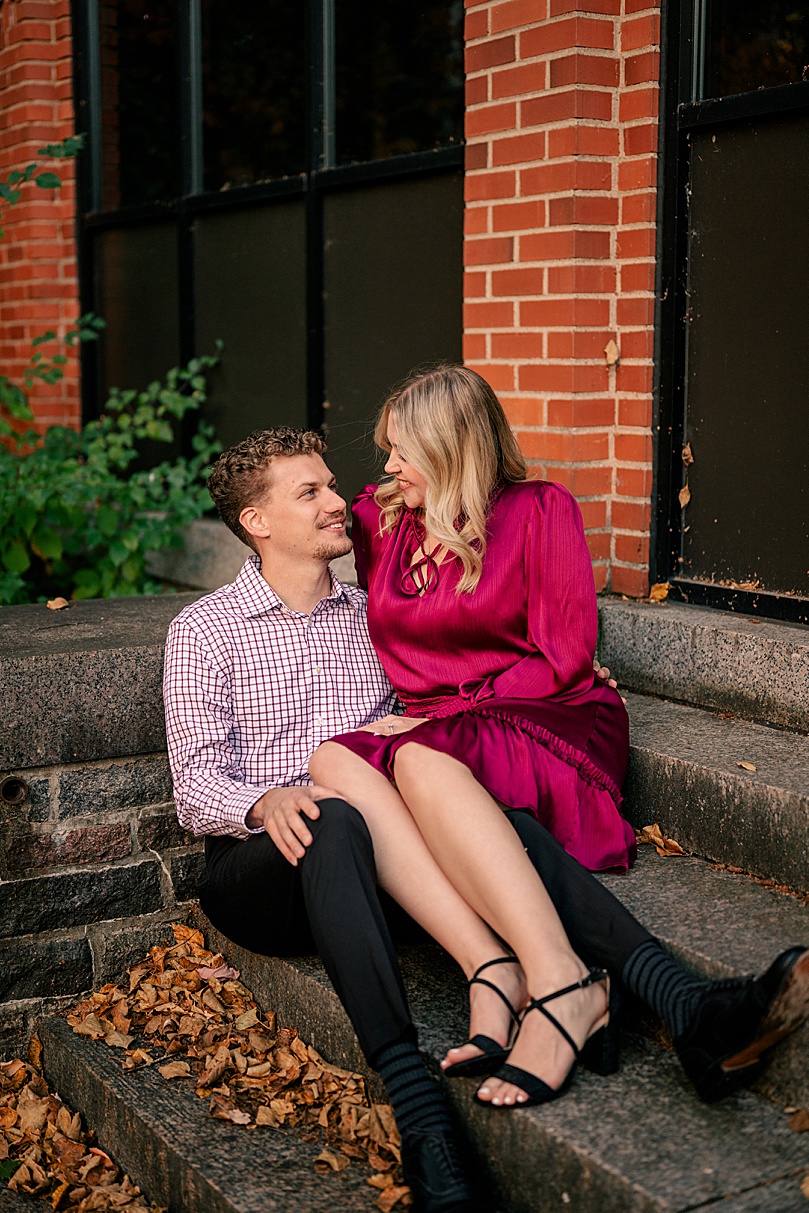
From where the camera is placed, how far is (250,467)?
354 cm

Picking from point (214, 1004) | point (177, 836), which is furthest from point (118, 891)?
point (214, 1004)

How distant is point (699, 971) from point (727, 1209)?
0.61 metres

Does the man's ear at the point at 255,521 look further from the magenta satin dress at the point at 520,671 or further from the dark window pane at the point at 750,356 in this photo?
the dark window pane at the point at 750,356

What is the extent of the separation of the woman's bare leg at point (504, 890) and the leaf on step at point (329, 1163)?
0.37m

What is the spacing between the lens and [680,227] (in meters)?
3.91

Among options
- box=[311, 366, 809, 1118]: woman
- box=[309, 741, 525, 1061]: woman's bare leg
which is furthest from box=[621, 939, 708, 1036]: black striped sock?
box=[309, 741, 525, 1061]: woman's bare leg

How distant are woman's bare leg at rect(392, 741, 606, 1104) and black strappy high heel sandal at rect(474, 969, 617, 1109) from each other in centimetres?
1

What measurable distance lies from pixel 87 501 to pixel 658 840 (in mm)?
3212

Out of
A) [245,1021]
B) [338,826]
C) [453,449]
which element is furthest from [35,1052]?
[453,449]

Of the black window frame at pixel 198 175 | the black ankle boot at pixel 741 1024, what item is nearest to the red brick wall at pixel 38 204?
the black window frame at pixel 198 175

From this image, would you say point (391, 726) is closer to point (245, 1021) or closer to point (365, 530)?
point (365, 530)

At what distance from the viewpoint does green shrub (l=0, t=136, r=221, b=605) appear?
5270 millimetres

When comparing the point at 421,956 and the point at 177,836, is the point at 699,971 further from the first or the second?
the point at 177,836

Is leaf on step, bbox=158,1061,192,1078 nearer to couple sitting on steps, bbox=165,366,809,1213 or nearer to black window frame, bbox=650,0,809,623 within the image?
couple sitting on steps, bbox=165,366,809,1213
